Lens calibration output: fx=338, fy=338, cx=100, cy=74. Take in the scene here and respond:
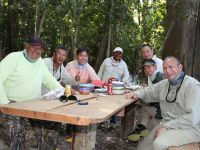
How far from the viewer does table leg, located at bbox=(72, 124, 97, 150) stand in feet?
14.9

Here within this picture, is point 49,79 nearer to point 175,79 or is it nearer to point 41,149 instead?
point 41,149

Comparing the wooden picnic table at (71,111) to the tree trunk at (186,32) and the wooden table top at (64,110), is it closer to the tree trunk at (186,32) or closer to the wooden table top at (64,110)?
the wooden table top at (64,110)

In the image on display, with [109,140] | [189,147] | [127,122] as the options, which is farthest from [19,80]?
[127,122]

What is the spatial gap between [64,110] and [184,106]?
1.51 meters

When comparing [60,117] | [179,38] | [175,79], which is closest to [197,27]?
[179,38]

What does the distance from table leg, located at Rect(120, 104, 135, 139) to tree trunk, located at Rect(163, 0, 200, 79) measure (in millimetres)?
Result: 1380

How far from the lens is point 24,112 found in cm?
358

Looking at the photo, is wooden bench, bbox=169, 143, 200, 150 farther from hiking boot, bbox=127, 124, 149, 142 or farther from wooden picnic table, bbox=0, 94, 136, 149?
hiking boot, bbox=127, 124, 149, 142

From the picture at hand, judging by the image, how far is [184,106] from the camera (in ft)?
13.7

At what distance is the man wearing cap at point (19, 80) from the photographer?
4.21m

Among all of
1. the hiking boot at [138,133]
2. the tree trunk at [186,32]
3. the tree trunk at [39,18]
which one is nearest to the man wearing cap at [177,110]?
the hiking boot at [138,133]

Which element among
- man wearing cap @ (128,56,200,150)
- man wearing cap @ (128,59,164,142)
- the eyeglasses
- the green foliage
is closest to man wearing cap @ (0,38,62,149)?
man wearing cap @ (128,56,200,150)

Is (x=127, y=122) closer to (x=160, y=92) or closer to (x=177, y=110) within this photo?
(x=160, y=92)

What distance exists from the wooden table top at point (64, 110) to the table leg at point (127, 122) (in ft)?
7.58
